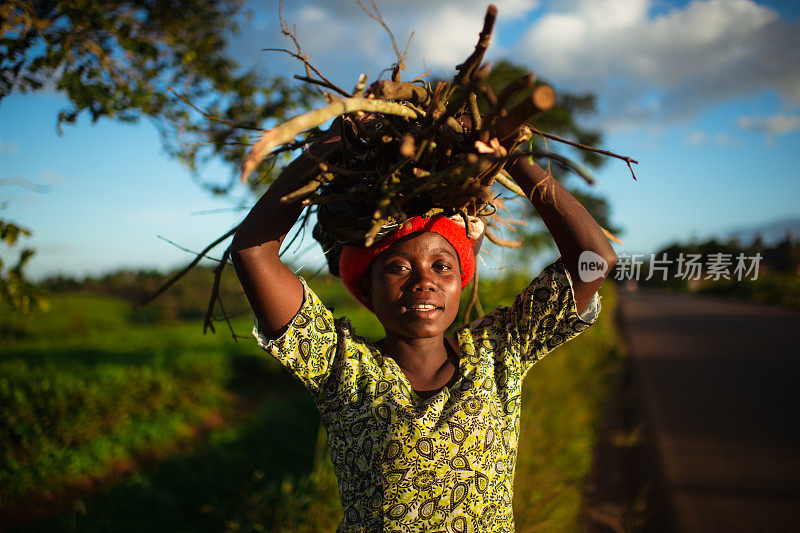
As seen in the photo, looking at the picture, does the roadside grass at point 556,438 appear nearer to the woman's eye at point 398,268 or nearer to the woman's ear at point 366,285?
the woman's ear at point 366,285

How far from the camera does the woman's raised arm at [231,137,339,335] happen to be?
5.11 feet

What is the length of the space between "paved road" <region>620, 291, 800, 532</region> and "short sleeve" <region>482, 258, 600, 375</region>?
3.32 meters

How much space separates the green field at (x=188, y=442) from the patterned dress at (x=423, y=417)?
1.51 meters

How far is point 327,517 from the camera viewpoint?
3195 millimetres

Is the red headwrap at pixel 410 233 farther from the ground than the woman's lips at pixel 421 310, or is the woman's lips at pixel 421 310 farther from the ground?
the red headwrap at pixel 410 233

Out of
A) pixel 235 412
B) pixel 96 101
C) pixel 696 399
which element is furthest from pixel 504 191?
pixel 235 412

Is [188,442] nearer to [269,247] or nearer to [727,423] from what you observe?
[269,247]

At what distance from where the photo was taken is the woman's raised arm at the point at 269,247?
1558 millimetres

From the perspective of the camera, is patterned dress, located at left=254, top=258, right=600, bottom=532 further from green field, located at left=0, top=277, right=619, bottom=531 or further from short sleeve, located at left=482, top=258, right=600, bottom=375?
green field, located at left=0, top=277, right=619, bottom=531

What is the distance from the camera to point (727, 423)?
6.38 meters

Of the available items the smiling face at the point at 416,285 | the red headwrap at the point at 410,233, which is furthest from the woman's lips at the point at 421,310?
the red headwrap at the point at 410,233

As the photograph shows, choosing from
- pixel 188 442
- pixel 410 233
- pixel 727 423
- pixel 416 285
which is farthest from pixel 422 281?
pixel 188 442

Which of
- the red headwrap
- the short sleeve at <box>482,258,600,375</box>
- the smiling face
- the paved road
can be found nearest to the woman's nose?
the smiling face

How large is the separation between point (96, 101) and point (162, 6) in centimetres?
153
